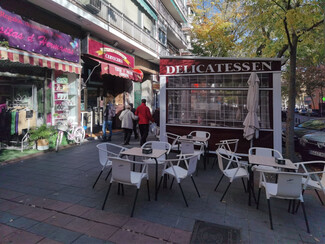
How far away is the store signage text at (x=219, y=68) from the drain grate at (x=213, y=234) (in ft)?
17.0

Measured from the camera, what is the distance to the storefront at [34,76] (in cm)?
659

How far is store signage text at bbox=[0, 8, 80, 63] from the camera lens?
637cm

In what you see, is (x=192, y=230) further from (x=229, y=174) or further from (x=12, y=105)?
(x=12, y=105)

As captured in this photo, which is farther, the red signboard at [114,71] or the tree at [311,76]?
the tree at [311,76]

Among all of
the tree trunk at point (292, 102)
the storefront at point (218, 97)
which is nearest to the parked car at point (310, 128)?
the tree trunk at point (292, 102)

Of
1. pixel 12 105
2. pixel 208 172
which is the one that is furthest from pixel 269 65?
pixel 12 105

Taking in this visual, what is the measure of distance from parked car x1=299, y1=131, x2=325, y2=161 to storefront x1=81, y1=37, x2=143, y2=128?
8286 millimetres

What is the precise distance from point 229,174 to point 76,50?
8315 millimetres

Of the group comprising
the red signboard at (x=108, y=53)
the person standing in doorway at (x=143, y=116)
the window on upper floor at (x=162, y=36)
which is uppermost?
the window on upper floor at (x=162, y=36)

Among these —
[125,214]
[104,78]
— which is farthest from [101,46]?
[125,214]

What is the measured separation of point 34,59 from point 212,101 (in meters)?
6.03

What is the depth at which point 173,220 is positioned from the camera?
339 centimetres

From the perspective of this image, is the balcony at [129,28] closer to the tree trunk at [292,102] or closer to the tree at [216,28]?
the tree at [216,28]

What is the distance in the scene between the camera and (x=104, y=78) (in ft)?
42.9
